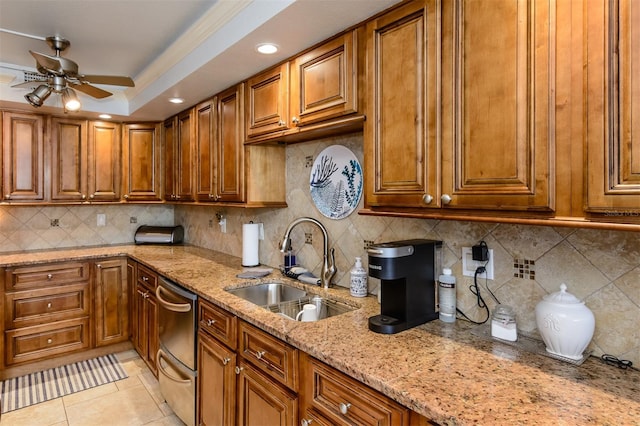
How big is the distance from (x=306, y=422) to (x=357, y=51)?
1.52 m

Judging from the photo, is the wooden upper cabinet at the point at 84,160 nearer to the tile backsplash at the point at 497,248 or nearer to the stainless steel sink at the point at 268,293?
the tile backsplash at the point at 497,248

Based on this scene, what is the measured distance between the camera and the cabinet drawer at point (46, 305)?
9.66 ft

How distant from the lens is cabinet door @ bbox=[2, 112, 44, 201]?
3.14 metres

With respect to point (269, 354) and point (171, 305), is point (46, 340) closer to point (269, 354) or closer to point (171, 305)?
point (171, 305)

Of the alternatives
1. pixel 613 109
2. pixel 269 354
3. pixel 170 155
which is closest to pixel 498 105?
pixel 613 109

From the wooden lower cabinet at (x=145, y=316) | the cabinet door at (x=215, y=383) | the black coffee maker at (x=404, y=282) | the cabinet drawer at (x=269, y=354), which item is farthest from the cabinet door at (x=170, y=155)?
the black coffee maker at (x=404, y=282)

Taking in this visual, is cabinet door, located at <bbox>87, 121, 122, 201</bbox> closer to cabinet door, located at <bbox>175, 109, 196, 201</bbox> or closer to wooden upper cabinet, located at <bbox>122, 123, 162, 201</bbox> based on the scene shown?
wooden upper cabinet, located at <bbox>122, 123, 162, 201</bbox>

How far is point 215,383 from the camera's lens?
197 centimetres

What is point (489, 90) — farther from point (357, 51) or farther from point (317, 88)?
point (317, 88)

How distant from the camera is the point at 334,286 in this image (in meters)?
2.18

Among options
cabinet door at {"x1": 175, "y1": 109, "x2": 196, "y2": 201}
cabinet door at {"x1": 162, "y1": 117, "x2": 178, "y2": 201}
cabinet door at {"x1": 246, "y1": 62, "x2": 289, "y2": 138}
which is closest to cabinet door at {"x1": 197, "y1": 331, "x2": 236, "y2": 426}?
cabinet door at {"x1": 246, "y1": 62, "x2": 289, "y2": 138}

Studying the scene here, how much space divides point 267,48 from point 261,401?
1.69m

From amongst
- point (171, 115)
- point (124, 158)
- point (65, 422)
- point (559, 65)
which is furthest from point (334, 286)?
point (124, 158)

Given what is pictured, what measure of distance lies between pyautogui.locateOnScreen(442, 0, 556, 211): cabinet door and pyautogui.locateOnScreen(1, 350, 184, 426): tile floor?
237 centimetres
